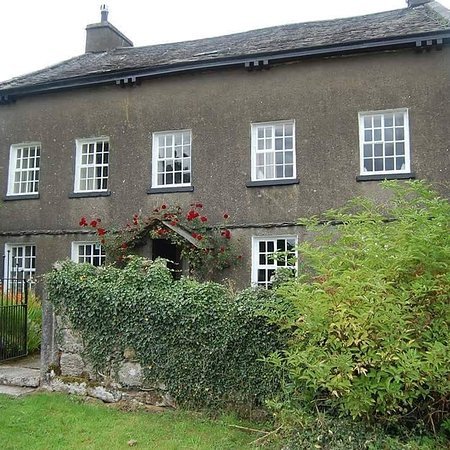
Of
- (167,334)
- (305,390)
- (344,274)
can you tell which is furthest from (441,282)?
(167,334)

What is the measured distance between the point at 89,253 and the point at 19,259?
249 centimetres

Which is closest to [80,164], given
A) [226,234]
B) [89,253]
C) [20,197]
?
[20,197]

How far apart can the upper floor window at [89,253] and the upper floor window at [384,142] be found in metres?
7.69

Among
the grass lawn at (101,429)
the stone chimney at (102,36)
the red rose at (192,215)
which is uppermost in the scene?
the stone chimney at (102,36)

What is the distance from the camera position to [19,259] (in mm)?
15523

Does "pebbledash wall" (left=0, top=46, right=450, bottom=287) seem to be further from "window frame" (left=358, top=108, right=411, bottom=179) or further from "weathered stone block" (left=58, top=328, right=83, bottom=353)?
"weathered stone block" (left=58, top=328, right=83, bottom=353)

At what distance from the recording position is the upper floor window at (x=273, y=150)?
13164mm

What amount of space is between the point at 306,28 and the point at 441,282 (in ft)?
40.5

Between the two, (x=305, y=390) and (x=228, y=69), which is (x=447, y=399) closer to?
(x=305, y=390)

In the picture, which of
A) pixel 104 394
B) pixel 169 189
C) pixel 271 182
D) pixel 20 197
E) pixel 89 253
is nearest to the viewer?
pixel 104 394

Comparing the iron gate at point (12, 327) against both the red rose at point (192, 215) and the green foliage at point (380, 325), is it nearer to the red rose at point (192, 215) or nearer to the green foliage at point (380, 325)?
the red rose at point (192, 215)

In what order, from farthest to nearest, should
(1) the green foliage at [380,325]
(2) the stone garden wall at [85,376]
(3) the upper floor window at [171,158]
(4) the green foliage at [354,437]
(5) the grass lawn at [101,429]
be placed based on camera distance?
1. (3) the upper floor window at [171,158]
2. (2) the stone garden wall at [85,376]
3. (5) the grass lawn at [101,429]
4. (4) the green foliage at [354,437]
5. (1) the green foliage at [380,325]

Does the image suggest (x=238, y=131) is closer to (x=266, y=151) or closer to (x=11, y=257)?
(x=266, y=151)

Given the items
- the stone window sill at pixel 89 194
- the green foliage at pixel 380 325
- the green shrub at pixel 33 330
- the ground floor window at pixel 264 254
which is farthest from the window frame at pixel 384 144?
the green shrub at pixel 33 330
